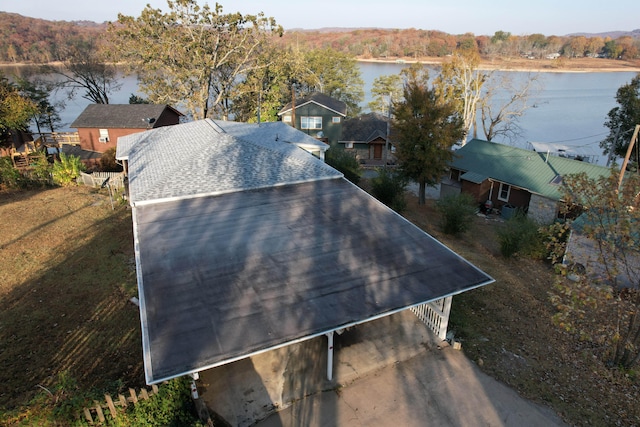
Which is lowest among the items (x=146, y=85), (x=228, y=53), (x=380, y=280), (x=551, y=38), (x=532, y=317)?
(x=532, y=317)

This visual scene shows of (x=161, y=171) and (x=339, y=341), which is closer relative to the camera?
(x=339, y=341)

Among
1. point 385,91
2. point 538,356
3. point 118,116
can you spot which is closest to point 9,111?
point 118,116

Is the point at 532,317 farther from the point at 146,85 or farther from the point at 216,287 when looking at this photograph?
the point at 146,85

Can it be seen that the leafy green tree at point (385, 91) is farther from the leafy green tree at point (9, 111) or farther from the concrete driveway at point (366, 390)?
the concrete driveway at point (366, 390)

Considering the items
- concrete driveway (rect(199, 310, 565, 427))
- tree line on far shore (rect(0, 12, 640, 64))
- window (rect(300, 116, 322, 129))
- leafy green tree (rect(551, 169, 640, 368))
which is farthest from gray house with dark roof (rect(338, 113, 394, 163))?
tree line on far shore (rect(0, 12, 640, 64))

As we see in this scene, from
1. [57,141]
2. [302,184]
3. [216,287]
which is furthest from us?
[57,141]

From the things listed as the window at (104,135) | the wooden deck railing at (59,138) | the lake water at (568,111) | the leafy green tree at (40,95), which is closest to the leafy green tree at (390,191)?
the lake water at (568,111)

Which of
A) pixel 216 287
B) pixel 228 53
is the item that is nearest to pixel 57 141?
pixel 228 53

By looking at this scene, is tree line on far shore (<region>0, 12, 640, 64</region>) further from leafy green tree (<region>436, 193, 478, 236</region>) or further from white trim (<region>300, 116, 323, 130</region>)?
leafy green tree (<region>436, 193, 478, 236</region>)
